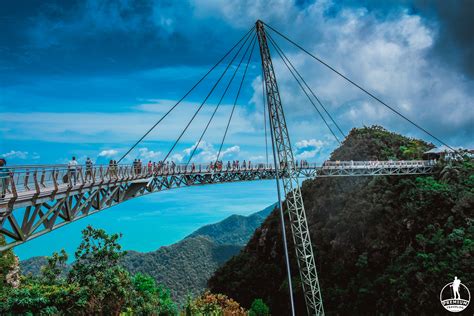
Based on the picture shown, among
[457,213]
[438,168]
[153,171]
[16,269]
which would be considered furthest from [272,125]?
[16,269]

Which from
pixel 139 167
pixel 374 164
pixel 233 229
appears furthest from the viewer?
pixel 233 229

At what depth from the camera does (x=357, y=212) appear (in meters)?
42.1

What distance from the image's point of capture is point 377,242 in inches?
1500

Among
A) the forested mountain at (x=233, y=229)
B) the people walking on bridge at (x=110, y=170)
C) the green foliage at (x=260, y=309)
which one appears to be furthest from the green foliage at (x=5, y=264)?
the forested mountain at (x=233, y=229)

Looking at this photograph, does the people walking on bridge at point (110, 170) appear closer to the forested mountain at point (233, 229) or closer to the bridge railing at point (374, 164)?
the bridge railing at point (374, 164)

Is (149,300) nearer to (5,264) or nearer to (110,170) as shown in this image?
(5,264)

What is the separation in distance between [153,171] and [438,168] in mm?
26915

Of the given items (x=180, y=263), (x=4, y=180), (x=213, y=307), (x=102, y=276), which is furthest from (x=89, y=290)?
(x=180, y=263)

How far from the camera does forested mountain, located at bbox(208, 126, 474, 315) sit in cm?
3142

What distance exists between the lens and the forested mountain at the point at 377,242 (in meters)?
31.4

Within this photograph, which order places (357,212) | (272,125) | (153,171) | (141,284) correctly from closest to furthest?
(153,171) → (272,125) → (141,284) → (357,212)

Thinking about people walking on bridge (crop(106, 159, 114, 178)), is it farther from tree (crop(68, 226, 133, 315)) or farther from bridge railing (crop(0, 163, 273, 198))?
tree (crop(68, 226, 133, 315))

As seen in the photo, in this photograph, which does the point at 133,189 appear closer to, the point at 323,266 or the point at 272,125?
the point at 272,125

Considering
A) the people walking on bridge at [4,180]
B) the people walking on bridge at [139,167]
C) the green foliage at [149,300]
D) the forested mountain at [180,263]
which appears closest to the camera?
the people walking on bridge at [4,180]
